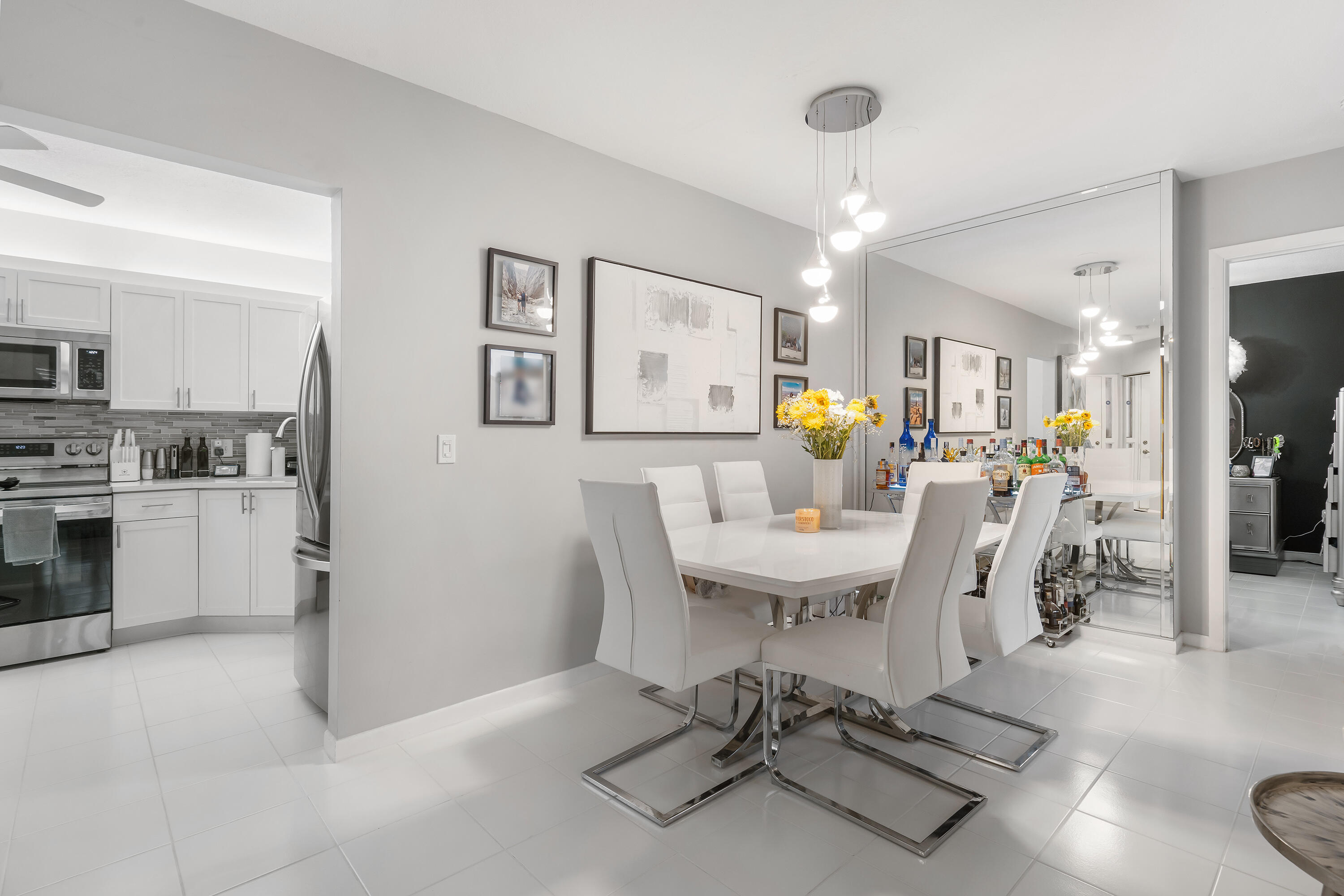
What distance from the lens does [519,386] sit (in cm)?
288

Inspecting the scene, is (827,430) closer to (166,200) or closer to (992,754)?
(992,754)

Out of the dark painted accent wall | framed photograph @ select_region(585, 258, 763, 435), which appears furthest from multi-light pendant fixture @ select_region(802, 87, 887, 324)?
the dark painted accent wall

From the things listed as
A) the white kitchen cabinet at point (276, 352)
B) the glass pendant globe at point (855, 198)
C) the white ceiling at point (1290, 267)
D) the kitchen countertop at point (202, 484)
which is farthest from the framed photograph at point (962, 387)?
the white kitchen cabinet at point (276, 352)

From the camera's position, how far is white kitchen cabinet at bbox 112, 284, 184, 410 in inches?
153

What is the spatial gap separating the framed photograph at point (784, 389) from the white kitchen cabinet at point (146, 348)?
150 inches

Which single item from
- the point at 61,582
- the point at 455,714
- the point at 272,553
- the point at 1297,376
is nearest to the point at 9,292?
the point at 61,582

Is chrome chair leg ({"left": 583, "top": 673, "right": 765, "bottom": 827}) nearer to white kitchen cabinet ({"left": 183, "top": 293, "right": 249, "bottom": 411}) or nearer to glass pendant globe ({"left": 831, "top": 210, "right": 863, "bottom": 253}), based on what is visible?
glass pendant globe ({"left": 831, "top": 210, "right": 863, "bottom": 253})

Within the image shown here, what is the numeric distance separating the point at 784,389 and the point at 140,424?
422 centimetres

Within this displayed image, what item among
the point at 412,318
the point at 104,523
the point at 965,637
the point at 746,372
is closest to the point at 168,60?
the point at 412,318

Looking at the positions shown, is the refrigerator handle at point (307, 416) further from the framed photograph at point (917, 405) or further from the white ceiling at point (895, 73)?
the framed photograph at point (917, 405)

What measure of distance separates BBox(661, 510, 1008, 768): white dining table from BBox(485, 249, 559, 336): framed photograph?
1.14 m

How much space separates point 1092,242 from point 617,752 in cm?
384

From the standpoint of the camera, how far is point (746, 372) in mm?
3932

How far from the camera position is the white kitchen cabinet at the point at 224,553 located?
3881 millimetres
